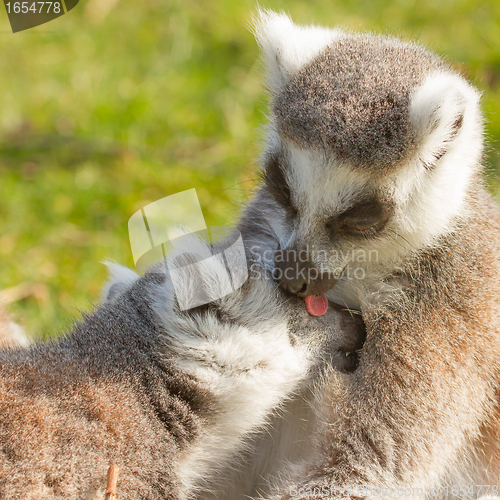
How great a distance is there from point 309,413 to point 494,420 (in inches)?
36.8

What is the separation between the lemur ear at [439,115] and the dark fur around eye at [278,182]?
69cm

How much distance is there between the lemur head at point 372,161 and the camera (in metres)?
2.77

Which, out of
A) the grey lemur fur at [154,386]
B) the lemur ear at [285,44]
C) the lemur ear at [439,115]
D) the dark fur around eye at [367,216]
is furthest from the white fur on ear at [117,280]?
the lemur ear at [439,115]

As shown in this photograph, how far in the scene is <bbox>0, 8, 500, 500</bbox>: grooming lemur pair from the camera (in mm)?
2498

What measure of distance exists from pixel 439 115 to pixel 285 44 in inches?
41.6

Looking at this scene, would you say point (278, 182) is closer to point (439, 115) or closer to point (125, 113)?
point (439, 115)

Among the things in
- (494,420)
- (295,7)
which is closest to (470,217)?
(494,420)

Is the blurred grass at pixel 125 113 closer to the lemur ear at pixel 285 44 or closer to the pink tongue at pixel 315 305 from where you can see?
the lemur ear at pixel 285 44

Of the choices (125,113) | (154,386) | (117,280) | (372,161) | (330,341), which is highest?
(372,161)

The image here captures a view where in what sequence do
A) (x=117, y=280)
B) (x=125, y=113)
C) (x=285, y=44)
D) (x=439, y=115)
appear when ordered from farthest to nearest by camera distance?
(x=125, y=113) < (x=117, y=280) < (x=285, y=44) < (x=439, y=115)

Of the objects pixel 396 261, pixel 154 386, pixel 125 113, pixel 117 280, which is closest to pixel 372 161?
pixel 396 261

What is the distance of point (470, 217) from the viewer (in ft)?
9.93

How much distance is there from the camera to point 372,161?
2766 mm

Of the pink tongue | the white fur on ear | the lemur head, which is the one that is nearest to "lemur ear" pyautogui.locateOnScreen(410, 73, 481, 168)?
the lemur head
